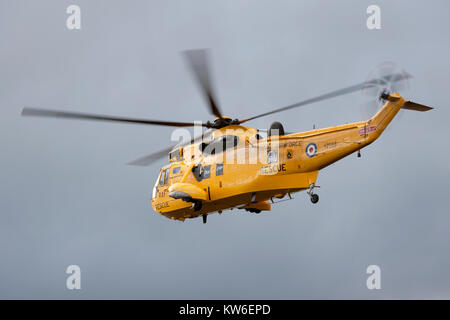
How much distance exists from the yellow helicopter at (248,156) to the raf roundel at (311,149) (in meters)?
0.04

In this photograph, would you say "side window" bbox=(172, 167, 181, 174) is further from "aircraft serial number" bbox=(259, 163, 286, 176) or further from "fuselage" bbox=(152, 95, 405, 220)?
"aircraft serial number" bbox=(259, 163, 286, 176)

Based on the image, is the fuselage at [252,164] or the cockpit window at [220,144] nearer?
the fuselage at [252,164]

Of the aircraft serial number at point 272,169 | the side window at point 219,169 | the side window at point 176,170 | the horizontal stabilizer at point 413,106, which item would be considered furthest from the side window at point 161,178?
the horizontal stabilizer at point 413,106

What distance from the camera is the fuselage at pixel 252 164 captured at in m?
28.5

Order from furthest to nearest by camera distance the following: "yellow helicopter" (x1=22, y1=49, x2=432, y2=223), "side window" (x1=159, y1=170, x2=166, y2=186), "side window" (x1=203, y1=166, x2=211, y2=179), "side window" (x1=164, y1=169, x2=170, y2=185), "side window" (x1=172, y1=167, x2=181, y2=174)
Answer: "side window" (x1=159, y1=170, x2=166, y2=186) → "side window" (x1=164, y1=169, x2=170, y2=185) → "side window" (x1=172, y1=167, x2=181, y2=174) → "side window" (x1=203, y1=166, x2=211, y2=179) → "yellow helicopter" (x1=22, y1=49, x2=432, y2=223)

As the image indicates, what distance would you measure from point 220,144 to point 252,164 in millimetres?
2412

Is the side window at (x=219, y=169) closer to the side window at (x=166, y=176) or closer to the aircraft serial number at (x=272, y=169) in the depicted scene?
the aircraft serial number at (x=272, y=169)

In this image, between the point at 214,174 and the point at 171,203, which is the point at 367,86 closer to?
the point at 214,174

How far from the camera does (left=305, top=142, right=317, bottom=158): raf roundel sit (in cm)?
2936

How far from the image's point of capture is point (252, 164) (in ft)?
102

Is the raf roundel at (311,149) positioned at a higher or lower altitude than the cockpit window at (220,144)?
lower

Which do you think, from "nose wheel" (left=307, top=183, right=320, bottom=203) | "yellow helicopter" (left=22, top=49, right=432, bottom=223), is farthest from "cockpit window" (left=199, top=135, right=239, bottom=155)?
"nose wheel" (left=307, top=183, right=320, bottom=203)
